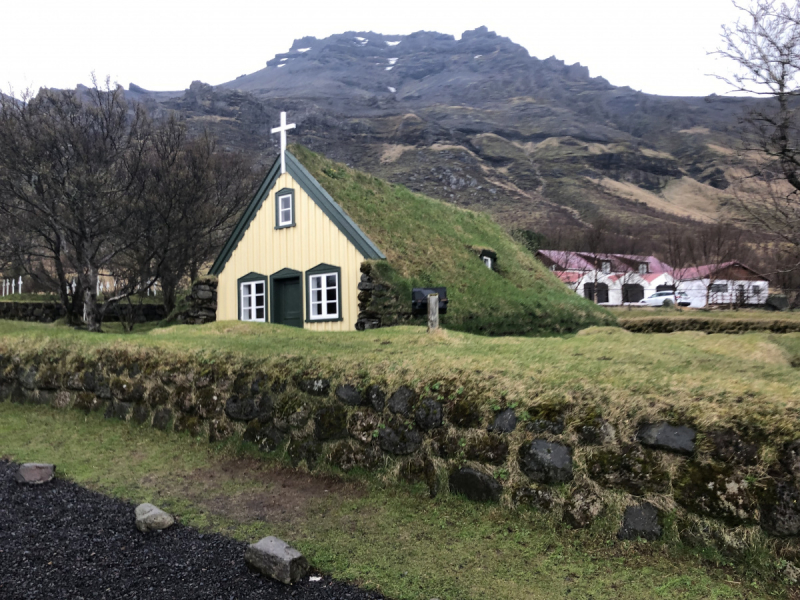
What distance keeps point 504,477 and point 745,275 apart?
55249 mm

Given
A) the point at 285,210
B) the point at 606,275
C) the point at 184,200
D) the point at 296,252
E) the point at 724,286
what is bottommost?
the point at 724,286

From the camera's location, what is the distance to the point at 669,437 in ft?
14.6

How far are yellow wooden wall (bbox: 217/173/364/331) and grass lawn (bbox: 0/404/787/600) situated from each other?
897 centimetres

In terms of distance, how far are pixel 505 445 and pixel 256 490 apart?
8.98ft

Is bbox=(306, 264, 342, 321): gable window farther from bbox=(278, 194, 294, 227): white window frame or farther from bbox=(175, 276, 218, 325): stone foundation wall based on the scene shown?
→ bbox=(175, 276, 218, 325): stone foundation wall

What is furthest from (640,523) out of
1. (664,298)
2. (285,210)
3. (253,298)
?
(664,298)

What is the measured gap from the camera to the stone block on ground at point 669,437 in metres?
4.39

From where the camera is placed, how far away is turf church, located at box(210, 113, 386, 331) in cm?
1583

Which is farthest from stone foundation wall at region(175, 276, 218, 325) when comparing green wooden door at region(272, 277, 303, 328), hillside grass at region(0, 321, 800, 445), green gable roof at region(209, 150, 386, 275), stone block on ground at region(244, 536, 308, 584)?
stone block on ground at region(244, 536, 308, 584)

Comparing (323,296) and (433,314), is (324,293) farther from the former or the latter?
(433,314)

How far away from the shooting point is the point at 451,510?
5066 mm

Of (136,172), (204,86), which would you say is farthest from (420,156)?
(136,172)

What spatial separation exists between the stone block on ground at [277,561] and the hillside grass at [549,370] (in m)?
2.17

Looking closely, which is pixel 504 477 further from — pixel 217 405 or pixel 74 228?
pixel 74 228
